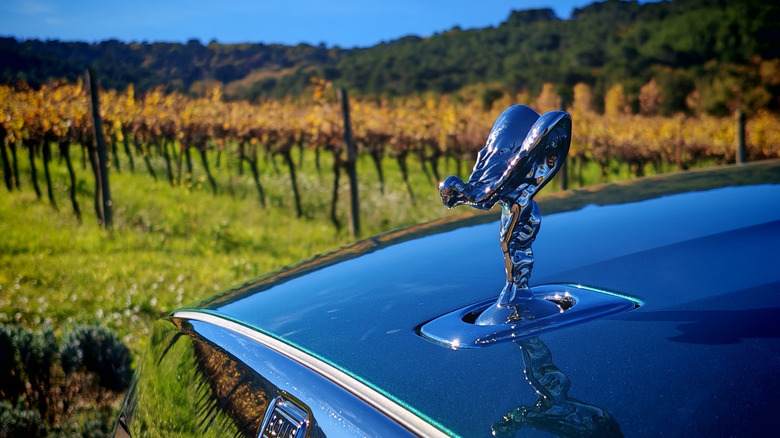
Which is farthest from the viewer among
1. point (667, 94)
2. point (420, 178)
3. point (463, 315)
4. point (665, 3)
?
point (665, 3)

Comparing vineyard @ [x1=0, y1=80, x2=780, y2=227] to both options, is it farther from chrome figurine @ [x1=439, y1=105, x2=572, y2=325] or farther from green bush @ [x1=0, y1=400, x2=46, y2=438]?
chrome figurine @ [x1=439, y1=105, x2=572, y2=325]

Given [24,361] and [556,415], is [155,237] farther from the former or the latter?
[556,415]

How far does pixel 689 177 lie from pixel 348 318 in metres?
1.51

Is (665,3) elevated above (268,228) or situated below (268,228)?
above

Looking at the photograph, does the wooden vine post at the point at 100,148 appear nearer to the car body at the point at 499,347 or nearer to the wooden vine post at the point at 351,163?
the wooden vine post at the point at 351,163

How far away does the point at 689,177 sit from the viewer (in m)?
2.15

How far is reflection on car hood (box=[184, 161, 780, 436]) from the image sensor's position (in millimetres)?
731

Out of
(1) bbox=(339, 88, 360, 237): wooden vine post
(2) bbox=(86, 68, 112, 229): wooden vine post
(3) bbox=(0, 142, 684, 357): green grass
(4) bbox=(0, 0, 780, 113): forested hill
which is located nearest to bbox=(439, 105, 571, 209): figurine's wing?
(3) bbox=(0, 142, 684, 357): green grass

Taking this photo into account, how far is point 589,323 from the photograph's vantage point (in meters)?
0.96

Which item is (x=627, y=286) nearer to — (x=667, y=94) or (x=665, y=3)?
(x=667, y=94)

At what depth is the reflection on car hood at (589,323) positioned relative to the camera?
0.73 meters

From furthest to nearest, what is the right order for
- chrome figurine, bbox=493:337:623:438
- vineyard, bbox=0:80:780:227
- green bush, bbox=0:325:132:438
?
vineyard, bbox=0:80:780:227
green bush, bbox=0:325:132:438
chrome figurine, bbox=493:337:623:438

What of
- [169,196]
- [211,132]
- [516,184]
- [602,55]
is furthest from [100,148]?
[602,55]

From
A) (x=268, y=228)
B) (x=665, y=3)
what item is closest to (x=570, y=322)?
(x=268, y=228)
